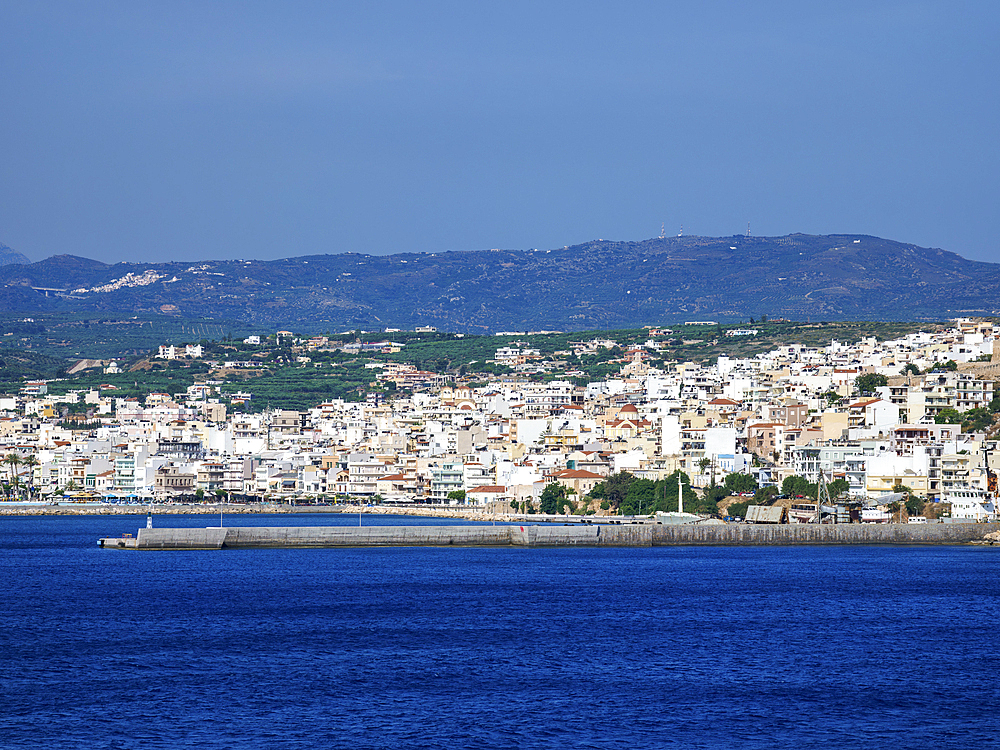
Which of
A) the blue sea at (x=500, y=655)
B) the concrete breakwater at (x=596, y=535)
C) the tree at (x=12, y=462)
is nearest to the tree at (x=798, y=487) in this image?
the concrete breakwater at (x=596, y=535)

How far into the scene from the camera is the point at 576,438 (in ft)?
368

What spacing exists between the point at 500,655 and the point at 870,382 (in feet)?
263

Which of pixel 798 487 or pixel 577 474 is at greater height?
pixel 577 474

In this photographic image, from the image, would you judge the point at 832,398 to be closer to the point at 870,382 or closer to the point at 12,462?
the point at 870,382

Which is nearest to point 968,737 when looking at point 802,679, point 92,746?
point 802,679

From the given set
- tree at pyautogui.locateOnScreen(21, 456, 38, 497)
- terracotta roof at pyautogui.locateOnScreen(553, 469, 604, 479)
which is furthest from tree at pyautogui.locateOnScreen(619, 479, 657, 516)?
tree at pyautogui.locateOnScreen(21, 456, 38, 497)

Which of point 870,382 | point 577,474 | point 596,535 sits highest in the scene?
point 870,382

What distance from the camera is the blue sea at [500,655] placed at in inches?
1044

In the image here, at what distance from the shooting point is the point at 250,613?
135 ft

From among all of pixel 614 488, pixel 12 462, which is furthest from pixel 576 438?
Result: pixel 12 462

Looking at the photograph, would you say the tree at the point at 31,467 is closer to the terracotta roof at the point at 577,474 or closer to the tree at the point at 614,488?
the terracotta roof at the point at 577,474

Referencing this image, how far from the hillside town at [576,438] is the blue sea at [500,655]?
24.1 meters

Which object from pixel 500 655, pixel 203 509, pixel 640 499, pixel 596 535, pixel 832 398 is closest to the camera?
pixel 500 655

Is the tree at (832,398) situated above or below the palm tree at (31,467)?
above
